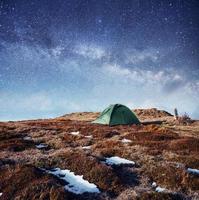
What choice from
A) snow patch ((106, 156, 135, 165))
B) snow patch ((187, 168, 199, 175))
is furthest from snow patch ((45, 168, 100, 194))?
snow patch ((187, 168, 199, 175))

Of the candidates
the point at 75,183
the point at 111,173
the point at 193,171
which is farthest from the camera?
the point at 193,171

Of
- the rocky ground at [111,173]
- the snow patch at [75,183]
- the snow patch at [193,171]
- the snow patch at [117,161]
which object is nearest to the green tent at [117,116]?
the rocky ground at [111,173]

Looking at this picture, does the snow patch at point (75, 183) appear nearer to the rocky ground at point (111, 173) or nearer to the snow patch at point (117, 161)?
the rocky ground at point (111, 173)

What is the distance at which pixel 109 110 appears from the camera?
3142 centimetres

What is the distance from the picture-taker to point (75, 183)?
369 inches

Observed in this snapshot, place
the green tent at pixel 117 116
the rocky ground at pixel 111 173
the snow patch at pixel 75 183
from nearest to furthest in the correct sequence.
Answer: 1. the rocky ground at pixel 111 173
2. the snow patch at pixel 75 183
3. the green tent at pixel 117 116

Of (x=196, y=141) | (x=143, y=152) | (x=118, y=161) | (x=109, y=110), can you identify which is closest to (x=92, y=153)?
(x=118, y=161)

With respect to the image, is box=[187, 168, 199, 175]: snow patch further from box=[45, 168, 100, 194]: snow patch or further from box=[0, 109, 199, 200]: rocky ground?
box=[45, 168, 100, 194]: snow patch

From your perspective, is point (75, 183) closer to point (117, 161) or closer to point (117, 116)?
point (117, 161)

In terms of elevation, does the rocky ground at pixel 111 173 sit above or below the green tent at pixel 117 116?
below

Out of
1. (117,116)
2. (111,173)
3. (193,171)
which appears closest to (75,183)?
(111,173)

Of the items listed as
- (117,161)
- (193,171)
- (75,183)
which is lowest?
(75,183)

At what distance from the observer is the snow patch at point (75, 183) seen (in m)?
8.79

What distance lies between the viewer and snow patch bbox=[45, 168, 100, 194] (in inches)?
346
